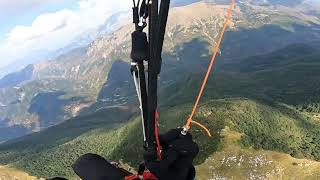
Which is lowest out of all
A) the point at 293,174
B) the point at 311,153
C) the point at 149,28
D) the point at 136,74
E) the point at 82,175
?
the point at 311,153

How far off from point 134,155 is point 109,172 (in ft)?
614

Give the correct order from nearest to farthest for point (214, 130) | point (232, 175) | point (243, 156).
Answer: point (232, 175)
point (243, 156)
point (214, 130)

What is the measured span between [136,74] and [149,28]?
0.80 metres

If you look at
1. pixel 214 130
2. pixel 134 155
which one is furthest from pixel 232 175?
pixel 134 155

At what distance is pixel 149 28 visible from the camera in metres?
6.79

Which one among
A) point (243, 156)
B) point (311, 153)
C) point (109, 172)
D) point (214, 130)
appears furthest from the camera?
point (311, 153)

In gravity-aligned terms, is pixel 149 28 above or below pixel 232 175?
above

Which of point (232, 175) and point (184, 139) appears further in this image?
point (232, 175)

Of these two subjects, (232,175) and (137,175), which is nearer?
(137,175)

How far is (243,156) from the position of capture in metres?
157

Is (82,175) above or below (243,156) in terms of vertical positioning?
above

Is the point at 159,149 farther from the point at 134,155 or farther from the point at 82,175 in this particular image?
the point at 134,155

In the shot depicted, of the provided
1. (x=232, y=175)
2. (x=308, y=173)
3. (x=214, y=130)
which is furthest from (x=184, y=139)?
(x=214, y=130)

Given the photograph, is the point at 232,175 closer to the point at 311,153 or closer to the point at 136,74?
the point at 311,153
